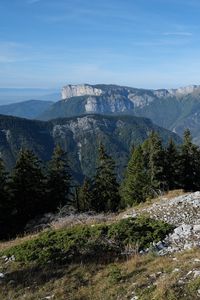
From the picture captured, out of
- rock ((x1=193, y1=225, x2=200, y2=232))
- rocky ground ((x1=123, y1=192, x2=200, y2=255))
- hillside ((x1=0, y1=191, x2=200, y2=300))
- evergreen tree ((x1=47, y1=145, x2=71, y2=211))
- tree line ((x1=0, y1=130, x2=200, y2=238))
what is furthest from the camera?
evergreen tree ((x1=47, y1=145, x2=71, y2=211))

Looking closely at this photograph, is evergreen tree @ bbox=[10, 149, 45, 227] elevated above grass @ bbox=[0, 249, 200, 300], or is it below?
below

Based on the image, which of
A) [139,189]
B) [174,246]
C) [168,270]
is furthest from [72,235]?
[139,189]

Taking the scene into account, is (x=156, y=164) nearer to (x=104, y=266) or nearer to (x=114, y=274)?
(x=104, y=266)

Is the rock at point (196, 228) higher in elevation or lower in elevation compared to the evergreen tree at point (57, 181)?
higher

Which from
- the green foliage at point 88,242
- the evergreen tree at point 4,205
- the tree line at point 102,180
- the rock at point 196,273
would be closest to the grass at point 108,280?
the rock at point 196,273

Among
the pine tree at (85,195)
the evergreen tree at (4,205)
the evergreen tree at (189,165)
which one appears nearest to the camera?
the evergreen tree at (4,205)

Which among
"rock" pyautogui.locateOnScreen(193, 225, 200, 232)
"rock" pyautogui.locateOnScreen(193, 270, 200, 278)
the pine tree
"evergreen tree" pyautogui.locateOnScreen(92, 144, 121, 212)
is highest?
"rock" pyautogui.locateOnScreen(193, 270, 200, 278)

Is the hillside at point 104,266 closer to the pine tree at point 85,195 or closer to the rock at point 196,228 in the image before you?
the rock at point 196,228

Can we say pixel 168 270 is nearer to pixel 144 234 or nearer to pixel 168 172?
pixel 144 234

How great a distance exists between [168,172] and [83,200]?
50.4ft

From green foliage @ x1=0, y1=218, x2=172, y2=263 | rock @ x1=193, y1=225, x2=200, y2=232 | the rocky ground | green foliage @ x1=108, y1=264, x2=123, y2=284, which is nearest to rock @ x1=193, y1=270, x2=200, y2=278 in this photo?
green foliage @ x1=108, y1=264, x2=123, y2=284

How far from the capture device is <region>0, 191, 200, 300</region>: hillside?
11.9 meters

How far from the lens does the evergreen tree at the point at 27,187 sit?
46897mm

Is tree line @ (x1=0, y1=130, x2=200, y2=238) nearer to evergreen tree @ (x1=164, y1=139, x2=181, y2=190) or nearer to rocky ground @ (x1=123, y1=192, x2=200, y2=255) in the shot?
evergreen tree @ (x1=164, y1=139, x2=181, y2=190)
